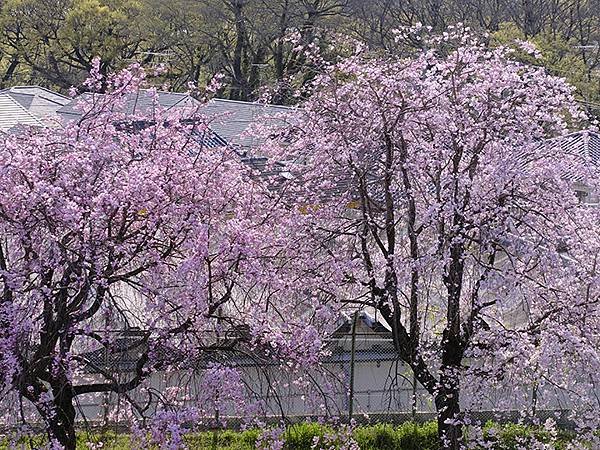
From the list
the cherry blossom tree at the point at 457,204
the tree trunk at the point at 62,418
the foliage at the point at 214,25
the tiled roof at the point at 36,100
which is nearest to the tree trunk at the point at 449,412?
the cherry blossom tree at the point at 457,204

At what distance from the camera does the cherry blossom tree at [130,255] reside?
5020mm

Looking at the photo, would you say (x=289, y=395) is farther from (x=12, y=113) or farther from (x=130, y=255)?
(x=12, y=113)

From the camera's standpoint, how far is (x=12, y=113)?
50.1 ft

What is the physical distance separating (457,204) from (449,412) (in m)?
1.67

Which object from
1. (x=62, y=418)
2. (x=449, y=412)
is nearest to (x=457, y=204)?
(x=449, y=412)

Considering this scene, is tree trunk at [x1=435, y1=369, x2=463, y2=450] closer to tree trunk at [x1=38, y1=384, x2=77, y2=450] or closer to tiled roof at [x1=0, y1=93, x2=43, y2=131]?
tree trunk at [x1=38, y1=384, x2=77, y2=450]

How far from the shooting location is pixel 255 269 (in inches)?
216

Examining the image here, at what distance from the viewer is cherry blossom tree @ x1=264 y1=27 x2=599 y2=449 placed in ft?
19.5

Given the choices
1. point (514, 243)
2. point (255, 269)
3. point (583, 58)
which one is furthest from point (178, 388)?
point (583, 58)

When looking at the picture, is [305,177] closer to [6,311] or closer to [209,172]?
[209,172]

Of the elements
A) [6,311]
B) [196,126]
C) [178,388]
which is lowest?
[178,388]

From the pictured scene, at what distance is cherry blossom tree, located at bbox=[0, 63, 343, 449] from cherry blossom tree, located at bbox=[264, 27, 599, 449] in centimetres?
60

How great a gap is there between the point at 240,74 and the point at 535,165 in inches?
851

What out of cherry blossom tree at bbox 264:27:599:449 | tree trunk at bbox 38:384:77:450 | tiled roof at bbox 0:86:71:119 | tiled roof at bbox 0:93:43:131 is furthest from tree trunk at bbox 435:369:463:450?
tiled roof at bbox 0:86:71:119
